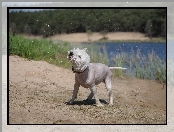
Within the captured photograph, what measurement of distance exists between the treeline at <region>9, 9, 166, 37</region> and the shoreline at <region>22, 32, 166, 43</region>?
0.13 ft

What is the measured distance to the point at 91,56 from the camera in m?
5.66

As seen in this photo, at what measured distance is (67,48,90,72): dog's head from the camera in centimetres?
534

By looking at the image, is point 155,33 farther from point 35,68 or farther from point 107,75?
point 35,68

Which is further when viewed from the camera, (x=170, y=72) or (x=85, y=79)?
(x=170, y=72)

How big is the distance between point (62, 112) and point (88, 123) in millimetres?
281

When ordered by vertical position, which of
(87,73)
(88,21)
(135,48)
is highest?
(88,21)

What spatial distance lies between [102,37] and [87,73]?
47cm

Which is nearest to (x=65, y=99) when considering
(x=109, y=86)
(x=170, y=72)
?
(x=109, y=86)

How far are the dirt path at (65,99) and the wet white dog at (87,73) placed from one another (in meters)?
0.08

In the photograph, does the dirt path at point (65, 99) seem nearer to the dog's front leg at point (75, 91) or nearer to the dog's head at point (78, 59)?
the dog's front leg at point (75, 91)

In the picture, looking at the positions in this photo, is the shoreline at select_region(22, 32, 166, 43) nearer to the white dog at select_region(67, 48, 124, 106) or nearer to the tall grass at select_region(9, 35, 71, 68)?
the tall grass at select_region(9, 35, 71, 68)

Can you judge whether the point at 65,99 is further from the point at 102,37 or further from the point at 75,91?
the point at 102,37

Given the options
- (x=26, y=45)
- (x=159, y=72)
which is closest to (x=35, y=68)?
(x=26, y=45)

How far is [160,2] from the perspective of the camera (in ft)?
18.3
